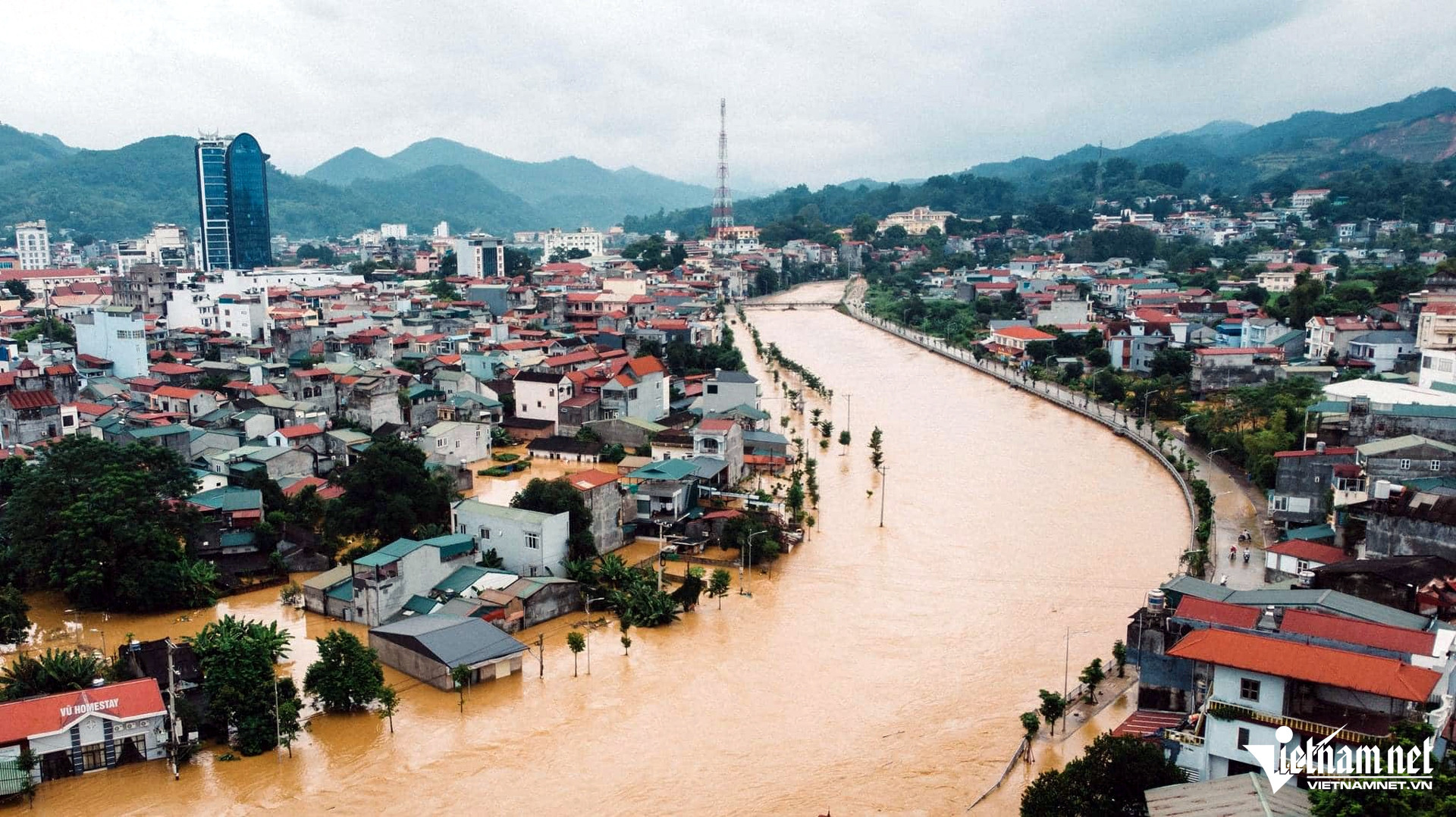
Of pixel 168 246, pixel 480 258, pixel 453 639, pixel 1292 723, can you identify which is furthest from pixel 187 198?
pixel 1292 723

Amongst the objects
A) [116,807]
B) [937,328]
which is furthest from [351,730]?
[937,328]

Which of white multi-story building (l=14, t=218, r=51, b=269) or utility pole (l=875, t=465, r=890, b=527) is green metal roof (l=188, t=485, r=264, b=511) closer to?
utility pole (l=875, t=465, r=890, b=527)

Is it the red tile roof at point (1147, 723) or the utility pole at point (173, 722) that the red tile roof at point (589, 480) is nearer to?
the utility pole at point (173, 722)

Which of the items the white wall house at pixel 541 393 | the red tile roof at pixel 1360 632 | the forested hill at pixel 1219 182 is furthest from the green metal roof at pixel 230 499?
the forested hill at pixel 1219 182

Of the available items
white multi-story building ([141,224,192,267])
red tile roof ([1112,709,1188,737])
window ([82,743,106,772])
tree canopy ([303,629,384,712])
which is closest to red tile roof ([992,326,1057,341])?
red tile roof ([1112,709,1188,737])

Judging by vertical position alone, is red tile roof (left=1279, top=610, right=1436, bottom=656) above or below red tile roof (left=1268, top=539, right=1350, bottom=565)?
above

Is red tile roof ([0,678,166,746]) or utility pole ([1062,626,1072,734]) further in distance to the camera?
utility pole ([1062,626,1072,734])
